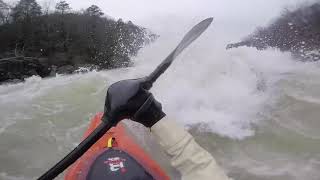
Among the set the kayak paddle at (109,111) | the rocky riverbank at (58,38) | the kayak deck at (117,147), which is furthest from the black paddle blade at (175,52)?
the rocky riverbank at (58,38)

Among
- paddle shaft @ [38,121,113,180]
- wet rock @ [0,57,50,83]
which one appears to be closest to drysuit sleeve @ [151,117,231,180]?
paddle shaft @ [38,121,113,180]

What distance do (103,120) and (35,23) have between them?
23.3 metres

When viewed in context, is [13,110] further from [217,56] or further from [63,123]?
[217,56]

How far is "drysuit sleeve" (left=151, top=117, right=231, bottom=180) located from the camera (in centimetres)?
126

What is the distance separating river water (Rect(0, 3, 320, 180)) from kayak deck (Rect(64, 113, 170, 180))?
3.44 feet

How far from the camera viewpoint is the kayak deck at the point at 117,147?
7.90 ft

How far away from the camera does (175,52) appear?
1405 millimetres

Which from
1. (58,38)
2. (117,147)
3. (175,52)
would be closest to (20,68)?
(58,38)

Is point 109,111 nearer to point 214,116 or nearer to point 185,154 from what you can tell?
point 185,154

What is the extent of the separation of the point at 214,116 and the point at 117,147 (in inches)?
129

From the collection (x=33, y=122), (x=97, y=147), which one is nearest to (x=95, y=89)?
(x=33, y=122)

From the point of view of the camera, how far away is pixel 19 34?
2211 centimetres

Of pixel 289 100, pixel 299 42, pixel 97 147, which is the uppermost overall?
pixel 97 147

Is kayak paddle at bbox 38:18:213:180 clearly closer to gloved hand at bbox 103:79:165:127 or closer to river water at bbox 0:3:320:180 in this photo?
gloved hand at bbox 103:79:165:127
